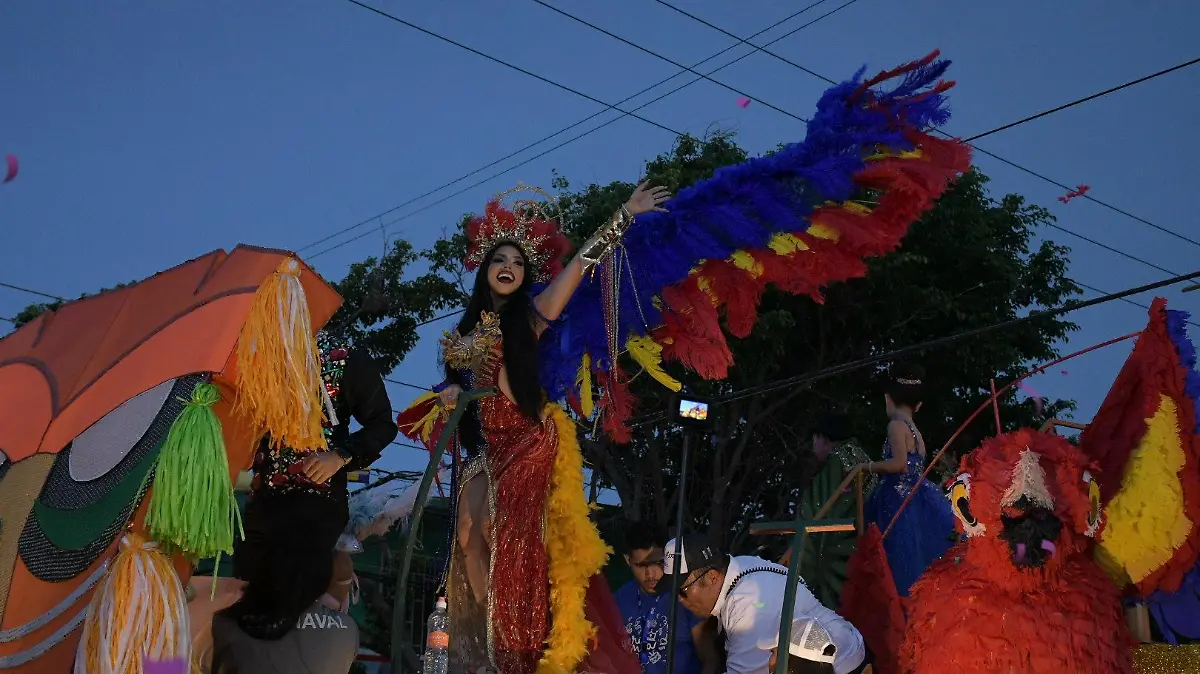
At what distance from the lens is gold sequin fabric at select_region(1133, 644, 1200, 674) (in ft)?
13.8

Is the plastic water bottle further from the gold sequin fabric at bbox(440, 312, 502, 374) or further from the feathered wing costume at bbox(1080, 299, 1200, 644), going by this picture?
the feathered wing costume at bbox(1080, 299, 1200, 644)

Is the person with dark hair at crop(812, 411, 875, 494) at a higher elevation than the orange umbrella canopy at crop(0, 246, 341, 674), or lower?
higher

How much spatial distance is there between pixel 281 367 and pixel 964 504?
7.58 feet

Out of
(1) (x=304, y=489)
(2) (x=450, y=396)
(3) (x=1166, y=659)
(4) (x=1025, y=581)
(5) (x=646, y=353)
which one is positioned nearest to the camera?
(1) (x=304, y=489)

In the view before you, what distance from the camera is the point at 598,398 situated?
15.3 ft

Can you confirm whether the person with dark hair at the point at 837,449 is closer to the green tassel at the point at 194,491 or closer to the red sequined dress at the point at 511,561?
the red sequined dress at the point at 511,561

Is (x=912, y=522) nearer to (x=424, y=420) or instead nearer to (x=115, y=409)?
(x=424, y=420)

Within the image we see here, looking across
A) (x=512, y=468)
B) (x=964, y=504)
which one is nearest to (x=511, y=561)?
(x=512, y=468)

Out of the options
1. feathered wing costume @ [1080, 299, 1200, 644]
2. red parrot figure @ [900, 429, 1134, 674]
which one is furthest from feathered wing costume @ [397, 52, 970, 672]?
feathered wing costume @ [1080, 299, 1200, 644]

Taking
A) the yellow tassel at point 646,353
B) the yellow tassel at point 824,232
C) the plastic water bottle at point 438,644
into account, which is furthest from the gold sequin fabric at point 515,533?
the yellow tassel at point 824,232

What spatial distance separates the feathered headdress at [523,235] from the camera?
4.66m

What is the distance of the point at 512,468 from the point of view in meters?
4.35

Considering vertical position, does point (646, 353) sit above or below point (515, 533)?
above

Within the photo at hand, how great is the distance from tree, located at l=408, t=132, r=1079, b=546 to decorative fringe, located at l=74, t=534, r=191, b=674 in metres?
9.35
